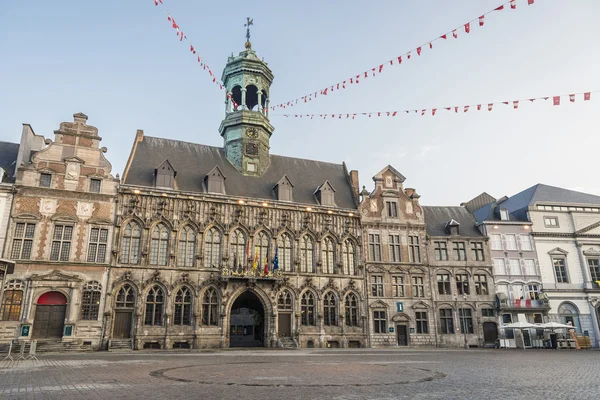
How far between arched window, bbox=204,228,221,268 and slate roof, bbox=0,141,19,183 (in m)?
14.3

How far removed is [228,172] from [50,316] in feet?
57.1

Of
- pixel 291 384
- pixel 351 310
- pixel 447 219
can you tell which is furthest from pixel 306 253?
pixel 291 384

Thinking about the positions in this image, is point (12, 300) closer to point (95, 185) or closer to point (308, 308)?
point (95, 185)

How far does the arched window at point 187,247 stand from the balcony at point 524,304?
27.7 meters

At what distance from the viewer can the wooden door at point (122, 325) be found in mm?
29750

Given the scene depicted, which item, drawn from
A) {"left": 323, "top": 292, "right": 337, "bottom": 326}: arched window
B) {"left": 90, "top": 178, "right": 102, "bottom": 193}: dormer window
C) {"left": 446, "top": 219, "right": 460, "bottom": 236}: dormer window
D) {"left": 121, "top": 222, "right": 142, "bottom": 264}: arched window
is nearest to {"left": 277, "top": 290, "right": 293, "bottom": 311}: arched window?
{"left": 323, "top": 292, "right": 337, "bottom": 326}: arched window

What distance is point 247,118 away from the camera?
39406 mm

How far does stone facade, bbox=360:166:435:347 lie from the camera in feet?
122

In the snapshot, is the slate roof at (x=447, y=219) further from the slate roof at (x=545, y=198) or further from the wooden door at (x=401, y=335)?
the wooden door at (x=401, y=335)

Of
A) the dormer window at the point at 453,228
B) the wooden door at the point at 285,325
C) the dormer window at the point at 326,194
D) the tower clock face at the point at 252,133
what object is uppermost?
the tower clock face at the point at 252,133

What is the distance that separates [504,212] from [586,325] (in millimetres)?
12418

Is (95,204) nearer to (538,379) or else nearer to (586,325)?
(538,379)

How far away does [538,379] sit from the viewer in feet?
44.0

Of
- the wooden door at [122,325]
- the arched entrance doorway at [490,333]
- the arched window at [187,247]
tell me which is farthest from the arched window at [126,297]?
the arched entrance doorway at [490,333]
